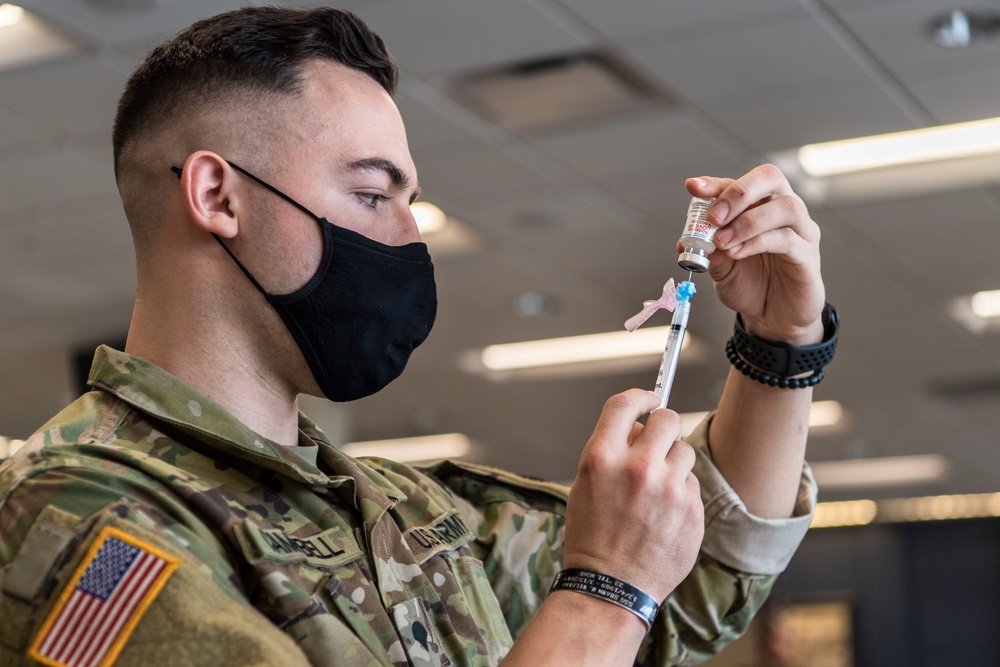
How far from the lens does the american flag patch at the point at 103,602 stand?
37.7 inches

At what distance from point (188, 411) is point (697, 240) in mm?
586

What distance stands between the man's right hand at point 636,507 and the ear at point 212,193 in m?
0.53

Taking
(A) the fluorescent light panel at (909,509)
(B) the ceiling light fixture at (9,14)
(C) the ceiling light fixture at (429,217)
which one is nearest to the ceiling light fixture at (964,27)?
(C) the ceiling light fixture at (429,217)

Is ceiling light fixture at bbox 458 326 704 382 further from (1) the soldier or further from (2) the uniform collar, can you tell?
(2) the uniform collar

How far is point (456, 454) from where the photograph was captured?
10.5 meters

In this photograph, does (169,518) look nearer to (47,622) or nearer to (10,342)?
(47,622)

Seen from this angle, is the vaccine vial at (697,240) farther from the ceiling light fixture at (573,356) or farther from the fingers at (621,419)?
the ceiling light fixture at (573,356)

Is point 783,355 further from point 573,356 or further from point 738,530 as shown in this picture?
point 573,356

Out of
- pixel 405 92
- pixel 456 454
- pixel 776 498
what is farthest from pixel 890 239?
pixel 456 454

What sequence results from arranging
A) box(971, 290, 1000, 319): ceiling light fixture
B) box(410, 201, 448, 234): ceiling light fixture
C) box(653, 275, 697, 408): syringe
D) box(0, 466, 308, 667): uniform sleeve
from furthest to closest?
box(971, 290, 1000, 319): ceiling light fixture < box(410, 201, 448, 234): ceiling light fixture < box(653, 275, 697, 408): syringe < box(0, 466, 308, 667): uniform sleeve

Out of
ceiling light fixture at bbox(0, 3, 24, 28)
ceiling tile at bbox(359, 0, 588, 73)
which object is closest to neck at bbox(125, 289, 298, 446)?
ceiling tile at bbox(359, 0, 588, 73)

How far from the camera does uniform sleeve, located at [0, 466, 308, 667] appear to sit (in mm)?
952

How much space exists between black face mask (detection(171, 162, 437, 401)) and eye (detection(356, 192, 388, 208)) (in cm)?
4

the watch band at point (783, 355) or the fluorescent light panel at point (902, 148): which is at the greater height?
the fluorescent light panel at point (902, 148)
